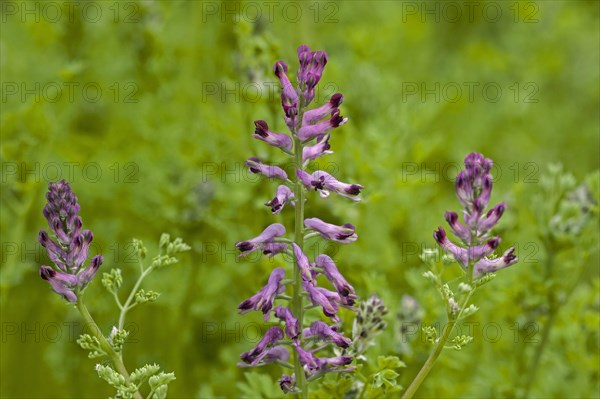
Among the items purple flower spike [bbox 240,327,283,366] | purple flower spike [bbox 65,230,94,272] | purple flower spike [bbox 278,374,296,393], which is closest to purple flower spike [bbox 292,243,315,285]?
purple flower spike [bbox 240,327,283,366]

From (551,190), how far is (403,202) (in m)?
1.15

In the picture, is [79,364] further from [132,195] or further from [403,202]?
[403,202]

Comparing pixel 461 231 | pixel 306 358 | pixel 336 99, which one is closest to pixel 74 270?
pixel 306 358

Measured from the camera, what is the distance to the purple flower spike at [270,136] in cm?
218

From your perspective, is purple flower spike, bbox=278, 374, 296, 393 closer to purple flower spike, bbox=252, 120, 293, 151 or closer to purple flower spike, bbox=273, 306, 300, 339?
purple flower spike, bbox=273, 306, 300, 339

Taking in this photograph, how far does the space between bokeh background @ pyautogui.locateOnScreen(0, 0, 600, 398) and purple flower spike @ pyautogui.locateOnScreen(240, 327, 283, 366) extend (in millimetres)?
616

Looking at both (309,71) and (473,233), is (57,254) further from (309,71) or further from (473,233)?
(473,233)

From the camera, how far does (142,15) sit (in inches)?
198

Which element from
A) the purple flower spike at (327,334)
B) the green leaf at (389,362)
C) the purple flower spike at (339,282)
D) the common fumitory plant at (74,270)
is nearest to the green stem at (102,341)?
the common fumitory plant at (74,270)

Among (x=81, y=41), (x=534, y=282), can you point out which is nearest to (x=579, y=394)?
(x=534, y=282)

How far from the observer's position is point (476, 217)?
2174 millimetres

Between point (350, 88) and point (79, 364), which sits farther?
point (350, 88)

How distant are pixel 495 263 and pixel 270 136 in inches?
31.8

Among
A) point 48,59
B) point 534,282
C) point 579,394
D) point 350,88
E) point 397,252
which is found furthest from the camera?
point 48,59
